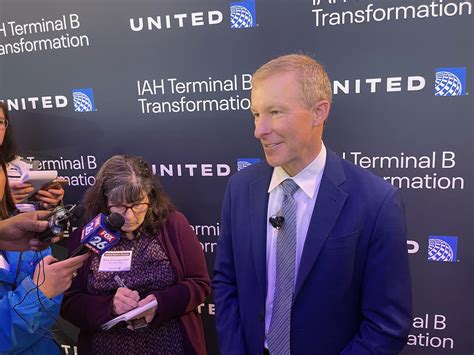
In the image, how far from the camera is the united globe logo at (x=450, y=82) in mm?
1825

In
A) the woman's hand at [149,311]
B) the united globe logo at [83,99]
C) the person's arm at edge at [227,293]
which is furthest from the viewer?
the united globe logo at [83,99]

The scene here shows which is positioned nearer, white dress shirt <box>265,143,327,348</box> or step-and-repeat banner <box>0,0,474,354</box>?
white dress shirt <box>265,143,327,348</box>

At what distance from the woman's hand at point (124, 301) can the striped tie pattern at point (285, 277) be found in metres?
0.68

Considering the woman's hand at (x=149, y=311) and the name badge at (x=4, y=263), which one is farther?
the woman's hand at (x=149, y=311)

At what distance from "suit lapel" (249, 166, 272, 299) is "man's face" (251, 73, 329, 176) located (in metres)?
0.15

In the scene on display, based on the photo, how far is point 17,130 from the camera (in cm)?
258

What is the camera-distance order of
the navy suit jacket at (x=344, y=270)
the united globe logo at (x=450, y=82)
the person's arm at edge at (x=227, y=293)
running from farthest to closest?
the united globe logo at (x=450, y=82) → the person's arm at edge at (x=227, y=293) → the navy suit jacket at (x=344, y=270)

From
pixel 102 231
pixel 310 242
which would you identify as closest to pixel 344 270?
pixel 310 242

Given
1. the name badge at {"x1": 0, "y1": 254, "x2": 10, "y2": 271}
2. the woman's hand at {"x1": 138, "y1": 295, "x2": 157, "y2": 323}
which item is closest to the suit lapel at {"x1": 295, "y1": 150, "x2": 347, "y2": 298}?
the woman's hand at {"x1": 138, "y1": 295, "x2": 157, "y2": 323}

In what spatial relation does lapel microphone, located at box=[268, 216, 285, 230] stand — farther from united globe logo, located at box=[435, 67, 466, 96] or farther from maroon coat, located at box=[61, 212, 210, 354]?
united globe logo, located at box=[435, 67, 466, 96]

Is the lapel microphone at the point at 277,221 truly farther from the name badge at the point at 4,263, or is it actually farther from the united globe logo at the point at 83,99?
the united globe logo at the point at 83,99

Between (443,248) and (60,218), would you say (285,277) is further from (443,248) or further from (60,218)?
(443,248)

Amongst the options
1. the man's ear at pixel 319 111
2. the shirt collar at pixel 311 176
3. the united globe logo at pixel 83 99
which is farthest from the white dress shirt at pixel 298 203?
the united globe logo at pixel 83 99

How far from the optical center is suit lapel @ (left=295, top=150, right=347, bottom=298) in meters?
1.21
